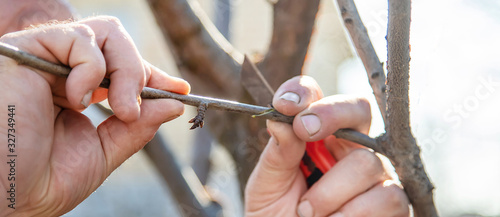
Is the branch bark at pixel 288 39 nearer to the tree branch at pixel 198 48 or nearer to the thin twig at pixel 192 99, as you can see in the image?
the tree branch at pixel 198 48

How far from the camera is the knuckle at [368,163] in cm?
86

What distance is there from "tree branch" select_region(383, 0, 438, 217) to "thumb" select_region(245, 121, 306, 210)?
0.55ft

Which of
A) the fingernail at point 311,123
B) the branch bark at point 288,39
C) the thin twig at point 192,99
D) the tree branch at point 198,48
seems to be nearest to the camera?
the thin twig at point 192,99

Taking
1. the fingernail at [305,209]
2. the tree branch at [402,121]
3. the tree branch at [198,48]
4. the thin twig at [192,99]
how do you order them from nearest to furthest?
the thin twig at [192,99], the tree branch at [402,121], the fingernail at [305,209], the tree branch at [198,48]

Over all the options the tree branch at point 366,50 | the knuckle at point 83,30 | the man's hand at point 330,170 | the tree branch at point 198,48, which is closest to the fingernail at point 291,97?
the man's hand at point 330,170

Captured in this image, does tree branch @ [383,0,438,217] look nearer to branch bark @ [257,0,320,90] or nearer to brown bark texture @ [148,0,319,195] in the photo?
brown bark texture @ [148,0,319,195]

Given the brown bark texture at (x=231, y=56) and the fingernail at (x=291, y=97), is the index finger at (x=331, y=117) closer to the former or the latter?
the fingernail at (x=291, y=97)

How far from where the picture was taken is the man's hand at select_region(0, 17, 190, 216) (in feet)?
1.84

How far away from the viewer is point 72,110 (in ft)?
2.24

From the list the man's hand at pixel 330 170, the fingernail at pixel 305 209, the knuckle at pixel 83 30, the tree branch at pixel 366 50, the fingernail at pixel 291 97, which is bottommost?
the fingernail at pixel 305 209

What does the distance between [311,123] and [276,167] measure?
6.1 inches

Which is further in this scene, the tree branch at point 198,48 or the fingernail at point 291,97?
the tree branch at point 198,48

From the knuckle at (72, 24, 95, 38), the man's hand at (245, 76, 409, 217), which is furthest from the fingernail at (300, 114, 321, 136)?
the knuckle at (72, 24, 95, 38)

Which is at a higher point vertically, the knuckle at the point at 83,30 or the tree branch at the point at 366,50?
the tree branch at the point at 366,50
